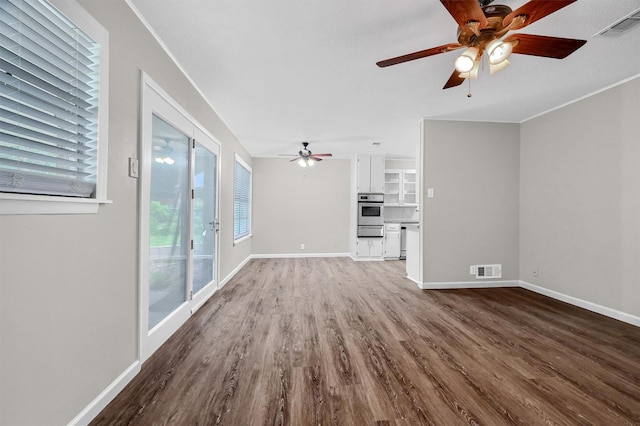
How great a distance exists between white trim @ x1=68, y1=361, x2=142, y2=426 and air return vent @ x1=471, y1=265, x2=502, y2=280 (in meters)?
4.43

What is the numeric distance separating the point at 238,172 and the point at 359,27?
394cm

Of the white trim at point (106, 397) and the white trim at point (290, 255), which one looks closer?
the white trim at point (106, 397)

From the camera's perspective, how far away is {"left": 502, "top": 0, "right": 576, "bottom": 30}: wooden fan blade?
1.35 m

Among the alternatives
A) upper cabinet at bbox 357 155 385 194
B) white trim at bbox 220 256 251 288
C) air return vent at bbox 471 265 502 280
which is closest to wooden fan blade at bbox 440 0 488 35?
air return vent at bbox 471 265 502 280

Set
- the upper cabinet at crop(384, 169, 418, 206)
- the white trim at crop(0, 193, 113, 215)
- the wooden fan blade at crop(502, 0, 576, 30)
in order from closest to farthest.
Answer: the white trim at crop(0, 193, 113, 215) → the wooden fan blade at crop(502, 0, 576, 30) → the upper cabinet at crop(384, 169, 418, 206)

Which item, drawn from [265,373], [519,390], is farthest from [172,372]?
[519,390]

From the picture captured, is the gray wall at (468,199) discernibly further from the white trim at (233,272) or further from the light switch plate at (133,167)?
the light switch plate at (133,167)

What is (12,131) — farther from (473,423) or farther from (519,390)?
(519,390)

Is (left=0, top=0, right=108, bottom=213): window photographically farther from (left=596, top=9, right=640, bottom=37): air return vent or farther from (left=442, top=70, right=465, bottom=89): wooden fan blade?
(left=596, top=9, right=640, bottom=37): air return vent

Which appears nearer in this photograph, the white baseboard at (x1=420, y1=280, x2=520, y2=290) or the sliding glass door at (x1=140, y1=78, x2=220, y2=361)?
the sliding glass door at (x1=140, y1=78, x2=220, y2=361)

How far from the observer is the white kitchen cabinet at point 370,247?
21.6 feet

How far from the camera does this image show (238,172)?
5.46 meters

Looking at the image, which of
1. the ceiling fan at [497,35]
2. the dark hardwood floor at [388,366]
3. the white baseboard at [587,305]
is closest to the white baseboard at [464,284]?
the white baseboard at [587,305]

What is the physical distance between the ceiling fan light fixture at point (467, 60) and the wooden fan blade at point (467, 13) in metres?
0.12
